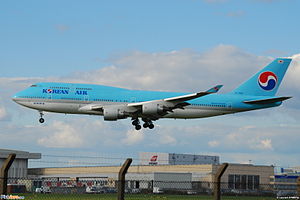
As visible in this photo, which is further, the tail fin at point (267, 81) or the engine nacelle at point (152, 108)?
the tail fin at point (267, 81)

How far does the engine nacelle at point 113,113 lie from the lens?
5216 centimetres

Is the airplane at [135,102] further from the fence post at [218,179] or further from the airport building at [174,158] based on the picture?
the airport building at [174,158]

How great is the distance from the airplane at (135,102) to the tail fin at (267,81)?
0.16 m

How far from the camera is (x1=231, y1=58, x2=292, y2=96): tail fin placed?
201ft

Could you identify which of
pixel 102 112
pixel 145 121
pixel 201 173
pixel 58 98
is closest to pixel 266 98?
pixel 145 121

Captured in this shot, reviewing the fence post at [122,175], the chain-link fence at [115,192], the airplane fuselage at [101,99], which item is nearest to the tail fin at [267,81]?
the airplane fuselage at [101,99]

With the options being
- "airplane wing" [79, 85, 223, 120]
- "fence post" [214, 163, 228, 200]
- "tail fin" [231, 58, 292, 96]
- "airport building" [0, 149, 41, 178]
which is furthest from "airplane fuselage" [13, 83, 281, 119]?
"fence post" [214, 163, 228, 200]

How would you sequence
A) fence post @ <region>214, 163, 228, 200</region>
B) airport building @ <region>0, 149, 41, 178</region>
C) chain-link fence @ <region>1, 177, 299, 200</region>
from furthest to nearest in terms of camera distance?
1. airport building @ <region>0, 149, 41, 178</region>
2. chain-link fence @ <region>1, 177, 299, 200</region>
3. fence post @ <region>214, 163, 228, 200</region>

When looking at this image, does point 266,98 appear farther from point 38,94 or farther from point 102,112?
point 38,94

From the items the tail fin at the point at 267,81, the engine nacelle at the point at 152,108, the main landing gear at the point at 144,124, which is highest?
the tail fin at the point at 267,81

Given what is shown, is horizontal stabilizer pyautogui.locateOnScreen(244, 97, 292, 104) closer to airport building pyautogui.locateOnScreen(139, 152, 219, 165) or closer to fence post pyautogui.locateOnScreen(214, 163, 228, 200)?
fence post pyautogui.locateOnScreen(214, 163, 228, 200)

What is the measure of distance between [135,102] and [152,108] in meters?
2.77

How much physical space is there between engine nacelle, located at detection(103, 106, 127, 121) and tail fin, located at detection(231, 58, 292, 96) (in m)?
14.5

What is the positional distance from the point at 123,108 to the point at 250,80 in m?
16.7
